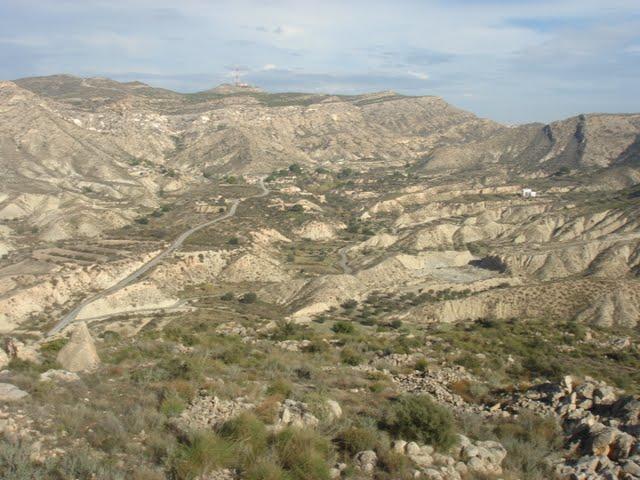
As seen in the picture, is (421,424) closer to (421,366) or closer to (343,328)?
(421,366)

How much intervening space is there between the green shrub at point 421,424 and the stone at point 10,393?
7779 millimetres

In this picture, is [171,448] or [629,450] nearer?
[171,448]

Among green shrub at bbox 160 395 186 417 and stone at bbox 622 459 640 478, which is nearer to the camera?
stone at bbox 622 459 640 478

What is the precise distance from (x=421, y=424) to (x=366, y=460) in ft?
6.42

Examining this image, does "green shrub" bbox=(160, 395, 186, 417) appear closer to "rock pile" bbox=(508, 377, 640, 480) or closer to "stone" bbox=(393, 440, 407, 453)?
"stone" bbox=(393, 440, 407, 453)

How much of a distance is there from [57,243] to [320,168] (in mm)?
85254

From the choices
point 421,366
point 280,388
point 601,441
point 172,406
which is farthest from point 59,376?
point 601,441

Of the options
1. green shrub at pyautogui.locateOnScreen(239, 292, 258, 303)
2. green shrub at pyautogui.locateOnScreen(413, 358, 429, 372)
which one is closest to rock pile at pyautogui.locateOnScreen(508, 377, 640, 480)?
green shrub at pyautogui.locateOnScreen(413, 358, 429, 372)

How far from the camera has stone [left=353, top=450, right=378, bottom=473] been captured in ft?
35.2

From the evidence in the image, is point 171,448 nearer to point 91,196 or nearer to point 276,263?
point 276,263

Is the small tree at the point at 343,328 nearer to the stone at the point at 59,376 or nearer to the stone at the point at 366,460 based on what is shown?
the stone at the point at 59,376

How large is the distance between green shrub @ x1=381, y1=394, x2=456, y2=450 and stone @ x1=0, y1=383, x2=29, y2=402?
25.5 feet

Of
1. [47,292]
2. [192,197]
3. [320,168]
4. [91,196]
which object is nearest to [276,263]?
[47,292]

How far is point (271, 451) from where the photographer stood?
10531 millimetres
